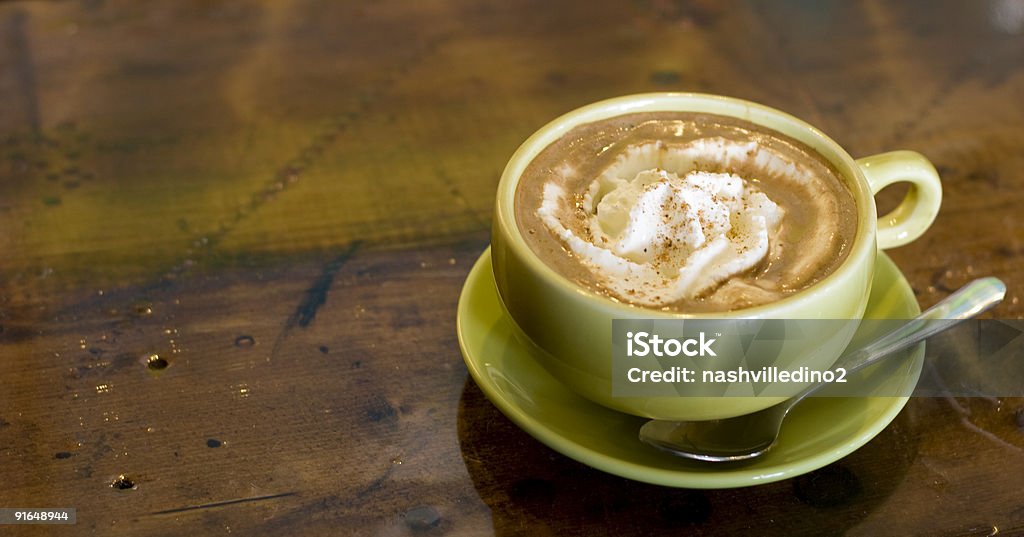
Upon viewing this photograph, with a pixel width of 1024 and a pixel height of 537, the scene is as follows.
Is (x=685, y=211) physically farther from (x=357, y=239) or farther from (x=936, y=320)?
(x=357, y=239)

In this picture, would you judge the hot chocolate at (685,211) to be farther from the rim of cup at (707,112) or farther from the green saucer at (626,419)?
the green saucer at (626,419)

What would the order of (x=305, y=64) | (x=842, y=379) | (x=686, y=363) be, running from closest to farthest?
(x=686, y=363) → (x=842, y=379) → (x=305, y=64)

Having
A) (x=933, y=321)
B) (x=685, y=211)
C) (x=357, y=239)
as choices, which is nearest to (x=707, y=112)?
(x=685, y=211)

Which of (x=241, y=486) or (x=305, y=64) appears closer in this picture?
(x=241, y=486)

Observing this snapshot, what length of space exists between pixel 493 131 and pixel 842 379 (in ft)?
2.24

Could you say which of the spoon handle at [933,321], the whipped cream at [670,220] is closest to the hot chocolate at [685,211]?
the whipped cream at [670,220]

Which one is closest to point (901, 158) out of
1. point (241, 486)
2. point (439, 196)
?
point (439, 196)

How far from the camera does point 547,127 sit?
1124 millimetres

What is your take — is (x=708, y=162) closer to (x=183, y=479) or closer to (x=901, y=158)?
(x=901, y=158)

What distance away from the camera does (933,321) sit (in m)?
1.04

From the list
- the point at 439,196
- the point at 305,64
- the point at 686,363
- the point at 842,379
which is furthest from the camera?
the point at 305,64

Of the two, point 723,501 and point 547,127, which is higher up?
point 547,127

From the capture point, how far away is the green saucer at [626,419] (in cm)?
91

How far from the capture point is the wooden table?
0.97 meters
